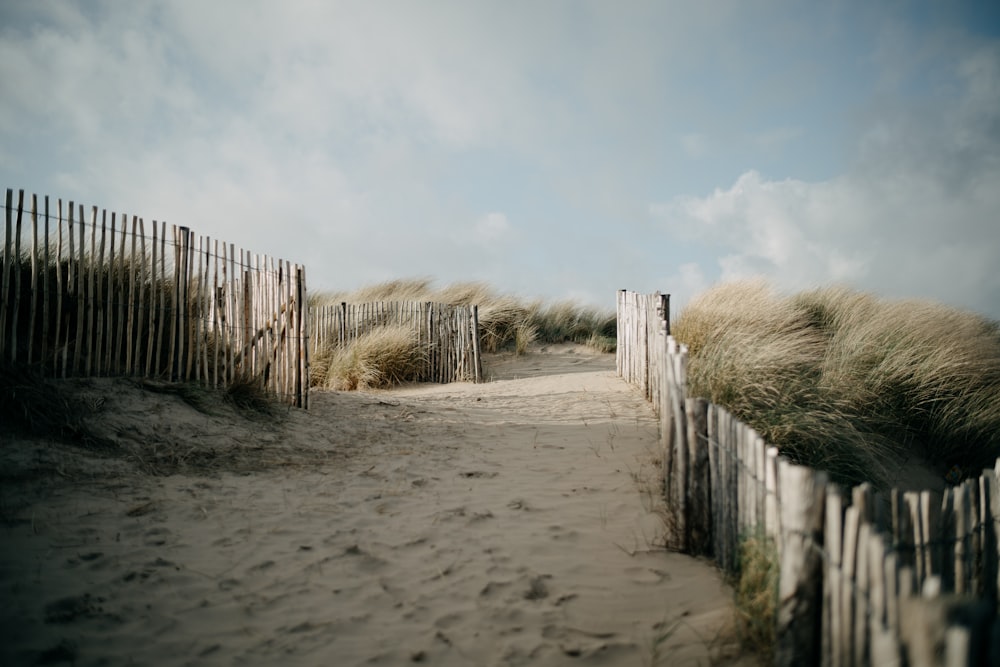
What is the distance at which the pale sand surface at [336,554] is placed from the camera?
249 cm

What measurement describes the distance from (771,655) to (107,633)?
2712 mm

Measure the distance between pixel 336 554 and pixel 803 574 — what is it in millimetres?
2387

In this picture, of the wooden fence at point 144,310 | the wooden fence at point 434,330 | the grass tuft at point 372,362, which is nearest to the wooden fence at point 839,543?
the wooden fence at point 144,310

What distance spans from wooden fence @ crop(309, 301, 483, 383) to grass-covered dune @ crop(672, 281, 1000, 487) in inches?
164

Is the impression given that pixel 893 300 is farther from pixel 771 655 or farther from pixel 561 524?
pixel 771 655

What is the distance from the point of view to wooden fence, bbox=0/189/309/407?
5.21 meters

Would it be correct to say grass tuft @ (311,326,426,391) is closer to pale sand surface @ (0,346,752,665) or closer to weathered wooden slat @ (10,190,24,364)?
pale sand surface @ (0,346,752,665)

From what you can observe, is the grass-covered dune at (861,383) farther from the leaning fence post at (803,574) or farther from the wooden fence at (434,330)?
the wooden fence at (434,330)

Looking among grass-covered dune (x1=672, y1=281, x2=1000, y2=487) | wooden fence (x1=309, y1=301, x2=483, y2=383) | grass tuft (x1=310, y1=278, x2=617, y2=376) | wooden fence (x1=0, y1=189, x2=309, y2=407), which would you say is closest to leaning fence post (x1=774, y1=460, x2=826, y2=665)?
grass-covered dune (x1=672, y1=281, x2=1000, y2=487)

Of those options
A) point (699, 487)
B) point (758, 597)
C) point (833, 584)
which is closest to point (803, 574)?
point (833, 584)

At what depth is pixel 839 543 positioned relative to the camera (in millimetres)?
1896

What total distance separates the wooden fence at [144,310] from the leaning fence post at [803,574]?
5.75 metres

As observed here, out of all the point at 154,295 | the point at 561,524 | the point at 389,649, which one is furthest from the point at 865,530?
the point at 154,295

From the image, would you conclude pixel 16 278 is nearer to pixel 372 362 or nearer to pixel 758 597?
pixel 372 362
